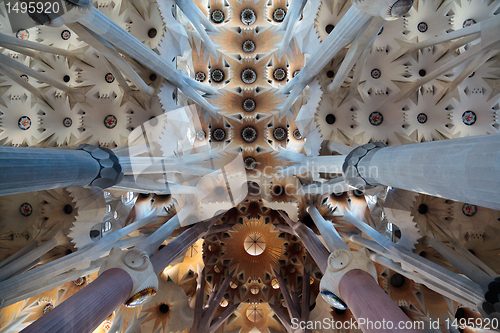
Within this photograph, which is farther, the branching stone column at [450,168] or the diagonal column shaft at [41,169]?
the diagonal column shaft at [41,169]

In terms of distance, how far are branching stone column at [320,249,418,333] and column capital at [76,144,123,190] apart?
4.82 metres

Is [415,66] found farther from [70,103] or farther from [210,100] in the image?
[70,103]

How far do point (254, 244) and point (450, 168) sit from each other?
52.0 feet

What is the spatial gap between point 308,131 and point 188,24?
8.07m

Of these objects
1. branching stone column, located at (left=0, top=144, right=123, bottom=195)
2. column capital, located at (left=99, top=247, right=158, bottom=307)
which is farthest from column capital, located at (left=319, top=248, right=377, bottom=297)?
branching stone column, located at (left=0, top=144, right=123, bottom=195)

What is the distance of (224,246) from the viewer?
1761 centimetres

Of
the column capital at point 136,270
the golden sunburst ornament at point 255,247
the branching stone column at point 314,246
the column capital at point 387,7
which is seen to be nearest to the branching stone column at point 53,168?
the column capital at point 136,270

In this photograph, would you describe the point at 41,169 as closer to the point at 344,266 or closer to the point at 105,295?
the point at 105,295

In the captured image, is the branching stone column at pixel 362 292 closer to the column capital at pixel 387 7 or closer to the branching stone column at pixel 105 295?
the branching stone column at pixel 105 295

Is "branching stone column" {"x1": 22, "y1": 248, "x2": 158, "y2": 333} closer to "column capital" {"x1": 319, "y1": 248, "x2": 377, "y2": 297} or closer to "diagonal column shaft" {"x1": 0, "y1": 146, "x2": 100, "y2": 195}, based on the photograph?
"diagonal column shaft" {"x1": 0, "y1": 146, "x2": 100, "y2": 195}

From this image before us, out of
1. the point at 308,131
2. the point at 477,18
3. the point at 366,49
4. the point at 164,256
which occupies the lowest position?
the point at 164,256

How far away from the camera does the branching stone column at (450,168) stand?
2574 millimetres

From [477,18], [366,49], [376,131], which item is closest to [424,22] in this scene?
[477,18]

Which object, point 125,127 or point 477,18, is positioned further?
point 125,127
